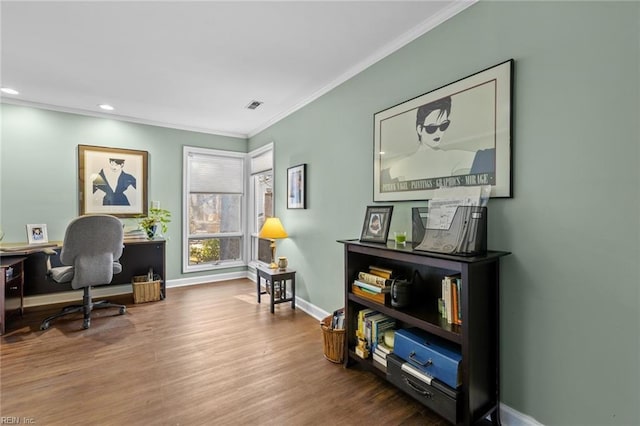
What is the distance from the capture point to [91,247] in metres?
2.98

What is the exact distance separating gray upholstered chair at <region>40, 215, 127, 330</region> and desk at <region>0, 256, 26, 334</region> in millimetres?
316

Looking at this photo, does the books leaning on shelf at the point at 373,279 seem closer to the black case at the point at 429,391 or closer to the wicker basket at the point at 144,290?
the black case at the point at 429,391

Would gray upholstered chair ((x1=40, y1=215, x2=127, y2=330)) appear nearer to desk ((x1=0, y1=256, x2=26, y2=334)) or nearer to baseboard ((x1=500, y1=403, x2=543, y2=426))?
desk ((x1=0, y1=256, x2=26, y2=334))

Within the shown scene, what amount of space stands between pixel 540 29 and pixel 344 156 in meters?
1.70

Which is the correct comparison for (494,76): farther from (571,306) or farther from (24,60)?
(24,60)

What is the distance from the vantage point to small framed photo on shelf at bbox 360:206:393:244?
6.97 feet

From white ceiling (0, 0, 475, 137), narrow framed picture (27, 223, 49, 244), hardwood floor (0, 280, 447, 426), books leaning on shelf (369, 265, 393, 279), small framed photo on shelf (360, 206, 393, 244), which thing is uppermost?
white ceiling (0, 0, 475, 137)

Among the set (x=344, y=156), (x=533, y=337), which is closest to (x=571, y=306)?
(x=533, y=337)

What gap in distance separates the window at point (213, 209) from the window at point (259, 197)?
0.19m

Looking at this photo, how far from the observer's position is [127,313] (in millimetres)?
3430

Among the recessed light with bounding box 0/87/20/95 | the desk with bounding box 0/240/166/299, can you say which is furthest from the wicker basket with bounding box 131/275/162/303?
the recessed light with bounding box 0/87/20/95

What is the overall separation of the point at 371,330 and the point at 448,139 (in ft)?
4.76

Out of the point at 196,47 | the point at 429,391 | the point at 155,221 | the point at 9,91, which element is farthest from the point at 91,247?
the point at 429,391

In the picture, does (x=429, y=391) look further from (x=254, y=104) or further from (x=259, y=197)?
(x=259, y=197)
